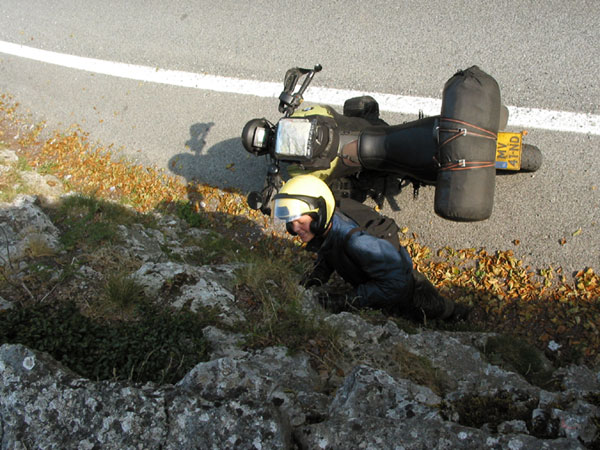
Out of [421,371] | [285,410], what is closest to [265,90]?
[421,371]

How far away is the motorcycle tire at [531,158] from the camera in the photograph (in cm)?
507

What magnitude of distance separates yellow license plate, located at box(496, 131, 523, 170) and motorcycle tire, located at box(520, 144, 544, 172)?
0.62ft

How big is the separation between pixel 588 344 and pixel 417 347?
173 cm

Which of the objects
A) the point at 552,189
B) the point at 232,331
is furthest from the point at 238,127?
the point at 552,189

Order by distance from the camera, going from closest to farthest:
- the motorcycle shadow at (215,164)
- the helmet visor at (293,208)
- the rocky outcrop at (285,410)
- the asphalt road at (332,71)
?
1. the rocky outcrop at (285,410)
2. the helmet visor at (293,208)
3. the asphalt road at (332,71)
4. the motorcycle shadow at (215,164)

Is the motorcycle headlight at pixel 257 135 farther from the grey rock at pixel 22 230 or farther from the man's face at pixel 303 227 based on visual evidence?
the grey rock at pixel 22 230

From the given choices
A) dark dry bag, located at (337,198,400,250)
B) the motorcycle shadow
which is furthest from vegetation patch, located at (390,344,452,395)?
the motorcycle shadow

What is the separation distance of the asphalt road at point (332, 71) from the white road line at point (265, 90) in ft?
0.30

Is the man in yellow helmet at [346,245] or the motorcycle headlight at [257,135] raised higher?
the motorcycle headlight at [257,135]

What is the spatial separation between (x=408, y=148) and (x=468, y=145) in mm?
745

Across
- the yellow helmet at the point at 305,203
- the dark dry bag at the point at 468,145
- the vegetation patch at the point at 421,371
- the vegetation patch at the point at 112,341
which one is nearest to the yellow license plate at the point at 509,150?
the dark dry bag at the point at 468,145

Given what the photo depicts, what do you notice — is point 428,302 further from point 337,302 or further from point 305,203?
point 305,203

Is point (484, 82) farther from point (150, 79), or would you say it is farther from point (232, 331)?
point (150, 79)

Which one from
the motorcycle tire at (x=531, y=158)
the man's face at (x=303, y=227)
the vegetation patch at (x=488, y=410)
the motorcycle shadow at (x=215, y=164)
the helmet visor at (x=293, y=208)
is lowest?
the vegetation patch at (x=488, y=410)
